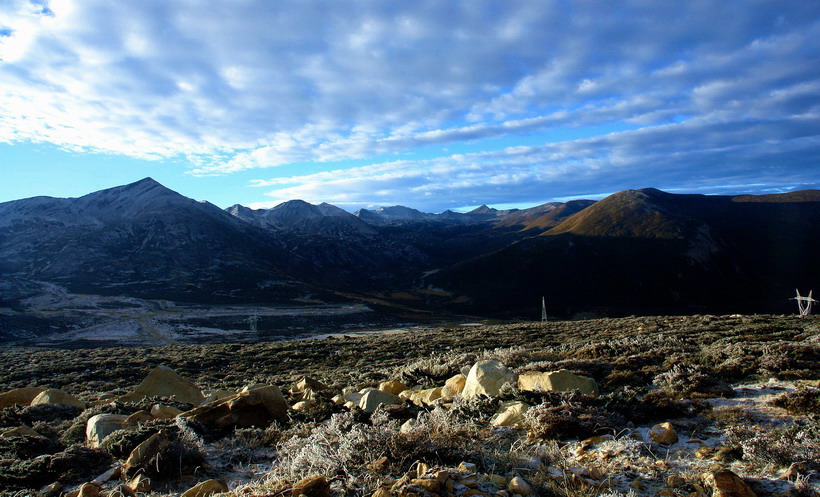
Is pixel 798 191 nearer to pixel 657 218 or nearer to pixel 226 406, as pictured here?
pixel 657 218

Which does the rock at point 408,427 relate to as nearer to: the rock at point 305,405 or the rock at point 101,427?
the rock at point 305,405

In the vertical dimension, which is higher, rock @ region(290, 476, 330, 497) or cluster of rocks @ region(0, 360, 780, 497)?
rock @ region(290, 476, 330, 497)

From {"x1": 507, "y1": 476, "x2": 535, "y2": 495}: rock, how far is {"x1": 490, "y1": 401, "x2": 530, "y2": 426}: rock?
203 cm

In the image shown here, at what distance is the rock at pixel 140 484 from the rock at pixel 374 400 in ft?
10.6

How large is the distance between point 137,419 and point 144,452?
2349 mm

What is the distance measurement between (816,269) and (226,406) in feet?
388

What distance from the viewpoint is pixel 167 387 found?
10.8 metres

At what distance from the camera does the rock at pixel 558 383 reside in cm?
701

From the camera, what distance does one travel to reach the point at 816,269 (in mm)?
89188

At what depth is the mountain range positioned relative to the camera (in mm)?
86938

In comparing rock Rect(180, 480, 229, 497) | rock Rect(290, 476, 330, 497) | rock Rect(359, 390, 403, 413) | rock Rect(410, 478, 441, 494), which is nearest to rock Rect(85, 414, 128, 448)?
rock Rect(180, 480, 229, 497)

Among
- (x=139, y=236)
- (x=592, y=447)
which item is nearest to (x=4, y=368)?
(x=592, y=447)

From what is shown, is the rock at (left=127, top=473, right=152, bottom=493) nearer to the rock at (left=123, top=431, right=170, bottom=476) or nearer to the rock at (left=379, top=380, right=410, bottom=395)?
the rock at (left=123, top=431, right=170, bottom=476)

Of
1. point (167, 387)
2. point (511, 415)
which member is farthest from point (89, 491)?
point (167, 387)
